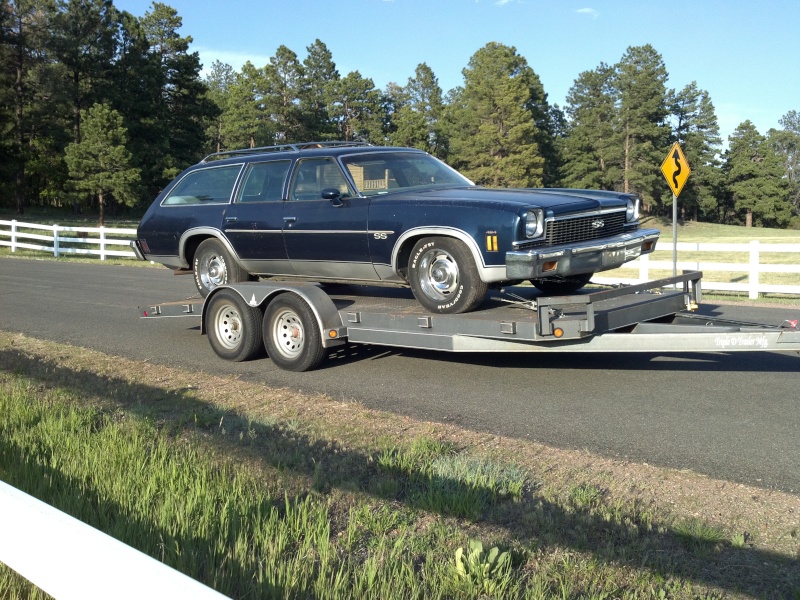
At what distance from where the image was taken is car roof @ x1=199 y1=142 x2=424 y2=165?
865 centimetres

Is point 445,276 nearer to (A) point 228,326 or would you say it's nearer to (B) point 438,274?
(B) point 438,274

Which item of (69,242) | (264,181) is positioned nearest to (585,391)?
(264,181)

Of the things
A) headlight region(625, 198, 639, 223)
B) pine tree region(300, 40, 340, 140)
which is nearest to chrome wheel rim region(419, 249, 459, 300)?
headlight region(625, 198, 639, 223)

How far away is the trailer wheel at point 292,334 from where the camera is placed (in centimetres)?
796

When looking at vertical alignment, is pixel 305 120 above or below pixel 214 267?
above

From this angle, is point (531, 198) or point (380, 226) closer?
point (531, 198)

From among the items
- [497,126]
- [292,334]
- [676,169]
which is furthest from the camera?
[497,126]

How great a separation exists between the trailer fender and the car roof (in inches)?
57.3

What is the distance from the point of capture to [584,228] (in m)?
7.34

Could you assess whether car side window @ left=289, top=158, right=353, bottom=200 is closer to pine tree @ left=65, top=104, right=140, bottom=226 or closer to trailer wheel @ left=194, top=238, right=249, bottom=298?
trailer wheel @ left=194, top=238, right=249, bottom=298

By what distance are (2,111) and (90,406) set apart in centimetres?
5156

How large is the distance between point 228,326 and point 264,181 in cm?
166

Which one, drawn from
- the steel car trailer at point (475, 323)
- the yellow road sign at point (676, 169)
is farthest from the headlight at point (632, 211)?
the yellow road sign at point (676, 169)

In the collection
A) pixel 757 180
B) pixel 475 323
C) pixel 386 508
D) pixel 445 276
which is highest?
pixel 757 180
